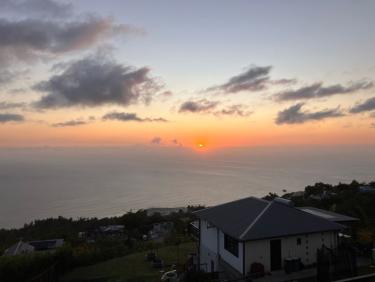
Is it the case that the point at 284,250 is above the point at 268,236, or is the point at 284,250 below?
below

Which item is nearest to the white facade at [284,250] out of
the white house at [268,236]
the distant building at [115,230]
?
the white house at [268,236]

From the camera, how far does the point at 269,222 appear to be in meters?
14.9

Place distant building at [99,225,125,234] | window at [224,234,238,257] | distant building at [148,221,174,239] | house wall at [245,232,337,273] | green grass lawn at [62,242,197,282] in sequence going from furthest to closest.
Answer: distant building at [99,225,125,234]
distant building at [148,221,174,239]
green grass lawn at [62,242,197,282]
window at [224,234,238,257]
house wall at [245,232,337,273]

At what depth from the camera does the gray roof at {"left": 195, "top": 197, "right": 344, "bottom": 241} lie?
14.4 m

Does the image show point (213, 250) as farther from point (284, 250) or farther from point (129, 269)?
point (129, 269)

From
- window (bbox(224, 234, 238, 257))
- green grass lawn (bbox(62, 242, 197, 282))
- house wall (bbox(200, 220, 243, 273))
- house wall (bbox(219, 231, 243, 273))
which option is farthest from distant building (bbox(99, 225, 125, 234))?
window (bbox(224, 234, 238, 257))

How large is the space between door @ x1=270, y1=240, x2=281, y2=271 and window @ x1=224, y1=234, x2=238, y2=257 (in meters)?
1.48

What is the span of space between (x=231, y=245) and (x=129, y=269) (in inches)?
374

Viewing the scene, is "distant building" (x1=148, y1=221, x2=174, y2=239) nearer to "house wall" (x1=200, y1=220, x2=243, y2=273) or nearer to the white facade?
"house wall" (x1=200, y1=220, x2=243, y2=273)

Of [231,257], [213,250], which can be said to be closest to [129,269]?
[213,250]

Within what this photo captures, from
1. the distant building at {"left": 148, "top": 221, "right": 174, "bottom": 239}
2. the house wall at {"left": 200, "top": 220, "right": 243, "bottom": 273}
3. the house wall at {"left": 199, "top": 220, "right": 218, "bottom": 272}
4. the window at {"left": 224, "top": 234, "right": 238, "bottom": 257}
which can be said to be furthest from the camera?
the distant building at {"left": 148, "top": 221, "right": 174, "bottom": 239}

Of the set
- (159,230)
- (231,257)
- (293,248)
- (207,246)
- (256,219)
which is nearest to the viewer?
(293,248)

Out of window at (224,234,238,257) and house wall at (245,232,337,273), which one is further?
window at (224,234,238,257)

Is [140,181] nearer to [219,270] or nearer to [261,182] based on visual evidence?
[261,182]
